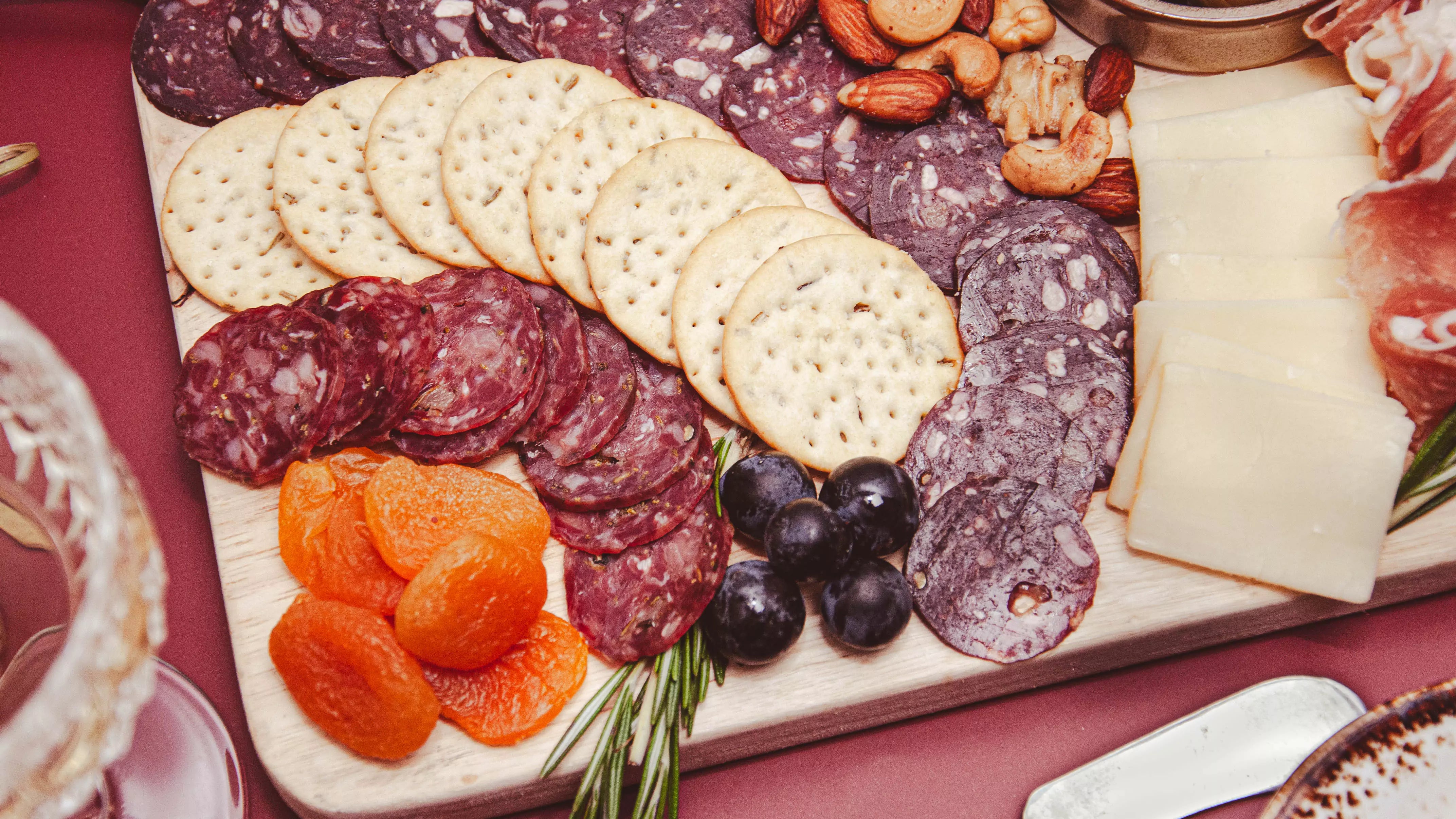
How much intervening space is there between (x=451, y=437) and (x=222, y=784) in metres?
0.55

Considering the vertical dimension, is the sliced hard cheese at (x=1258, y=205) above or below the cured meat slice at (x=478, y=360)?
above

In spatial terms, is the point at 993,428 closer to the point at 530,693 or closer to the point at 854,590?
the point at 854,590

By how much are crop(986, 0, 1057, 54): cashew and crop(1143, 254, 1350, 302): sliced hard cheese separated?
1.57 feet

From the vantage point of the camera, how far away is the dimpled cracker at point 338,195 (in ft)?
4.58

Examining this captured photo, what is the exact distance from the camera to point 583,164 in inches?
56.1

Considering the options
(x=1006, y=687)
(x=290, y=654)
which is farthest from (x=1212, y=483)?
(x=290, y=654)

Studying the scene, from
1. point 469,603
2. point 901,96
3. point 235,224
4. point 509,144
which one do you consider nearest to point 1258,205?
point 901,96

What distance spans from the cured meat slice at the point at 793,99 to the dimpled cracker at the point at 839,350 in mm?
258

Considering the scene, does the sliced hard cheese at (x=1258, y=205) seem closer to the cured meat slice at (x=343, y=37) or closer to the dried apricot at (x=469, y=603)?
the dried apricot at (x=469, y=603)

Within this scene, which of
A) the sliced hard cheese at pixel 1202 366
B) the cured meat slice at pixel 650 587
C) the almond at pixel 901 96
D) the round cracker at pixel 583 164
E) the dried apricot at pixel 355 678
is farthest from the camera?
the almond at pixel 901 96

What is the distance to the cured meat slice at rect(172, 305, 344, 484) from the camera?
3.96ft

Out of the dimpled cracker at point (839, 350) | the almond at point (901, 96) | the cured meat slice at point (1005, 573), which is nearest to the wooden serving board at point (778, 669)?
the cured meat slice at point (1005, 573)

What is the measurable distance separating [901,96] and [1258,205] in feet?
1.95

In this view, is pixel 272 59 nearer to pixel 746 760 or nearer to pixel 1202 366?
pixel 746 760
